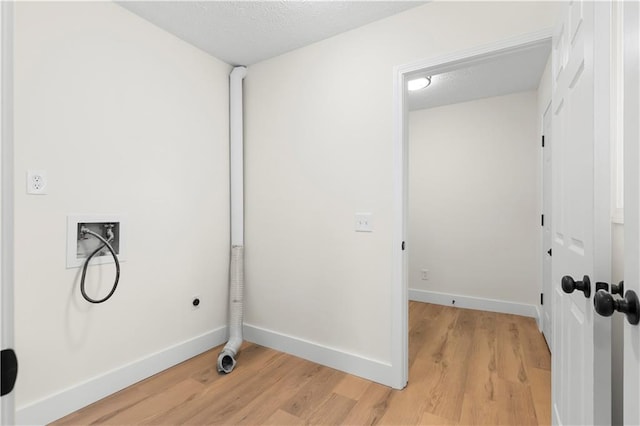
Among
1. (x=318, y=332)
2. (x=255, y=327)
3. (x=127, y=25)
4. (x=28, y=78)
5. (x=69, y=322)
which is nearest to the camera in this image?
(x=28, y=78)

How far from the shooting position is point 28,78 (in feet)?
5.36

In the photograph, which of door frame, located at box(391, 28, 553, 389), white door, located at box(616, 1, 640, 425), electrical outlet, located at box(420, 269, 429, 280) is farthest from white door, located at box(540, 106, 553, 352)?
white door, located at box(616, 1, 640, 425)

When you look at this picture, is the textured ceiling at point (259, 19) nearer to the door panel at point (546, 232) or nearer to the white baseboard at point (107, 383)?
the door panel at point (546, 232)

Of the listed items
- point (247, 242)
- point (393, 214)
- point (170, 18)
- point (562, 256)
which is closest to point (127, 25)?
point (170, 18)

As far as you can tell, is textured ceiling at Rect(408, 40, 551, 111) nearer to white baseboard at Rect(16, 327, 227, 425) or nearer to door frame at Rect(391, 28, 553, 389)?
door frame at Rect(391, 28, 553, 389)

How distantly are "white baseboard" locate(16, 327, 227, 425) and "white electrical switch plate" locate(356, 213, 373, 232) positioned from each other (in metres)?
1.55

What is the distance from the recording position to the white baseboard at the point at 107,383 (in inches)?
64.9

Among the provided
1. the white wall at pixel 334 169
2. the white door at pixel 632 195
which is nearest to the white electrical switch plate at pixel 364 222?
the white wall at pixel 334 169

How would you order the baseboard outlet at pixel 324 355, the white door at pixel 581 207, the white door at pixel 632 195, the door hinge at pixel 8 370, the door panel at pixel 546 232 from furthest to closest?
the door panel at pixel 546 232, the baseboard outlet at pixel 324 355, the white door at pixel 581 207, the white door at pixel 632 195, the door hinge at pixel 8 370

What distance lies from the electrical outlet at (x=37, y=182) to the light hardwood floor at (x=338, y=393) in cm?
126

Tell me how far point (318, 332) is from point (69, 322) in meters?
1.60

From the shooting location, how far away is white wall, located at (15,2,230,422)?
166cm

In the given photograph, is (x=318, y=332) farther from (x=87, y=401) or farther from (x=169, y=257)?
(x=87, y=401)

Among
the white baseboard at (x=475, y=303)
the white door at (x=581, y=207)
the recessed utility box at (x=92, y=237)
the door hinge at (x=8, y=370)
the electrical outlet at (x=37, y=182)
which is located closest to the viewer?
the door hinge at (x=8, y=370)
